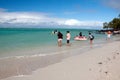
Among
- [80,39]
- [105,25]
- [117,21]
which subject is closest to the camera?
[80,39]

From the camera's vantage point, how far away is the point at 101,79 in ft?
22.9

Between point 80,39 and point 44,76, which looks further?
point 80,39

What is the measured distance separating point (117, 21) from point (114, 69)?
81197 mm

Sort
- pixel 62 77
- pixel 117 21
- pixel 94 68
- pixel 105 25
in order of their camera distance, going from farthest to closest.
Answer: pixel 105 25
pixel 117 21
pixel 94 68
pixel 62 77

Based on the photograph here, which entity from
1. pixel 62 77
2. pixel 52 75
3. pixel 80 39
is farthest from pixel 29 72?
pixel 80 39

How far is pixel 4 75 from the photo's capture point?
820 cm

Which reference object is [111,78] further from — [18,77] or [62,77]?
[18,77]

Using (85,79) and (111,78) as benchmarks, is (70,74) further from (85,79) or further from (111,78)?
(111,78)

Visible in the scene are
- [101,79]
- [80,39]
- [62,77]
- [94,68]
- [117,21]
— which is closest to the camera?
[101,79]

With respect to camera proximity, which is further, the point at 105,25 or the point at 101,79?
the point at 105,25

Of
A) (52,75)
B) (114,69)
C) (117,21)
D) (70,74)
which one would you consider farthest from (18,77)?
(117,21)

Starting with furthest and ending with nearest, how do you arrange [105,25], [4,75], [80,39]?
[105,25], [80,39], [4,75]

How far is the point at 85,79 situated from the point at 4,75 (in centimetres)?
386

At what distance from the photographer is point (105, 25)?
97.0 metres
